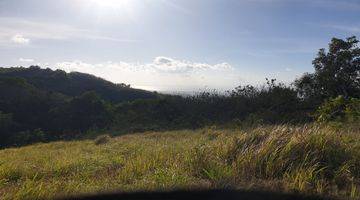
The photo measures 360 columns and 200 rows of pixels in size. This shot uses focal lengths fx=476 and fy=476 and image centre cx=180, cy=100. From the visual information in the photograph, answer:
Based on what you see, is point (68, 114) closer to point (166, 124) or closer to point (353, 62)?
point (166, 124)

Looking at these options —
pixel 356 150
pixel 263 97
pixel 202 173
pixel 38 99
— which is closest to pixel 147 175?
pixel 202 173

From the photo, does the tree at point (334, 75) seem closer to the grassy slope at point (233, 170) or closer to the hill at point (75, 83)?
the grassy slope at point (233, 170)

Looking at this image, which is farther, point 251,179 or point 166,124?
point 166,124

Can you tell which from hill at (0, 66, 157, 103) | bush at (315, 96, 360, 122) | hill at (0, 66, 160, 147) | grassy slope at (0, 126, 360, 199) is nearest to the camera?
grassy slope at (0, 126, 360, 199)

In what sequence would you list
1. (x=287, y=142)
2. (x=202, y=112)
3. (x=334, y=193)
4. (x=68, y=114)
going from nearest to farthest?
(x=334, y=193) → (x=287, y=142) → (x=202, y=112) → (x=68, y=114)

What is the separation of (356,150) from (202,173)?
263 cm

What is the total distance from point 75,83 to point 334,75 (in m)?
37.2

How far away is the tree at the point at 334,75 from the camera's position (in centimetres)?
2006

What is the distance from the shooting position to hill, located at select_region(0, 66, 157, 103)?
49.7m

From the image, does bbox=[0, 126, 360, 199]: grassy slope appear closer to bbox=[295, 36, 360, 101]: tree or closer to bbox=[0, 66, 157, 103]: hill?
bbox=[295, 36, 360, 101]: tree

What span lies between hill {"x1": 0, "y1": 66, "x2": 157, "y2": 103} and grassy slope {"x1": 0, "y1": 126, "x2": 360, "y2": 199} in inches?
1633

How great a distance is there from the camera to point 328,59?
2072cm

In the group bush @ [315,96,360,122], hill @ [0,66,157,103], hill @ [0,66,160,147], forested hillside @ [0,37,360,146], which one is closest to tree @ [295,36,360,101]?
forested hillside @ [0,37,360,146]

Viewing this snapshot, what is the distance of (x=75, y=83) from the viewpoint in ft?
174
